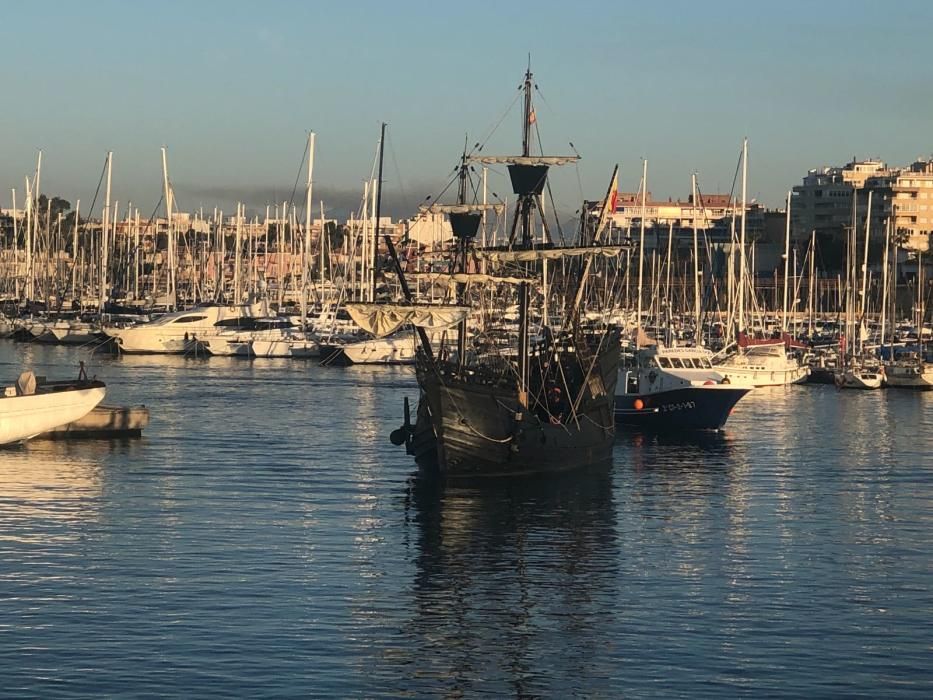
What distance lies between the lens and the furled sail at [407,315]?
2224 inches

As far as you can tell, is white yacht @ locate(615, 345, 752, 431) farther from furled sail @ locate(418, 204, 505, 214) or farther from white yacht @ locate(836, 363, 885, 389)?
white yacht @ locate(836, 363, 885, 389)

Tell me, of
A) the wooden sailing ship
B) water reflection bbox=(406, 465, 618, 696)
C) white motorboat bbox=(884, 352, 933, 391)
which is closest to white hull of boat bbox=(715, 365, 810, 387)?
white motorboat bbox=(884, 352, 933, 391)

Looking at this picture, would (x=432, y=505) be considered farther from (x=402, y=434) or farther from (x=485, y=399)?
(x=402, y=434)

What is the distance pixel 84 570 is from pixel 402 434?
21009mm

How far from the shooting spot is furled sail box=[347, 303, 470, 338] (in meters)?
56.5

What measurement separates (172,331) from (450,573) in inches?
3861

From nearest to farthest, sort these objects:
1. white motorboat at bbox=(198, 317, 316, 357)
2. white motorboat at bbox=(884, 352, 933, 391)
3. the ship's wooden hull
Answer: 1. the ship's wooden hull
2. white motorboat at bbox=(884, 352, 933, 391)
3. white motorboat at bbox=(198, 317, 316, 357)

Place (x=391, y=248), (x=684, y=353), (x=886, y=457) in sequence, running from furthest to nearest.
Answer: (x=684, y=353) → (x=886, y=457) → (x=391, y=248)

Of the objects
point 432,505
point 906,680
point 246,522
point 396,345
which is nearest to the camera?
point 906,680

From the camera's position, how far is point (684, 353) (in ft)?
301

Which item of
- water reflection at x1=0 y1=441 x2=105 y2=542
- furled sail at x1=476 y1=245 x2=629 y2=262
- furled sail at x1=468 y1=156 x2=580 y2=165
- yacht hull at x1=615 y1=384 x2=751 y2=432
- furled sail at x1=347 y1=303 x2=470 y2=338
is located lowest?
water reflection at x1=0 y1=441 x2=105 y2=542

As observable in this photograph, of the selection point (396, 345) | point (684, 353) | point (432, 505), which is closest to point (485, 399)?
point (432, 505)

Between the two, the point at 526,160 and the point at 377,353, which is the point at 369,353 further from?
the point at 526,160

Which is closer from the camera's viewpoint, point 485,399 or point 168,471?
point 485,399
